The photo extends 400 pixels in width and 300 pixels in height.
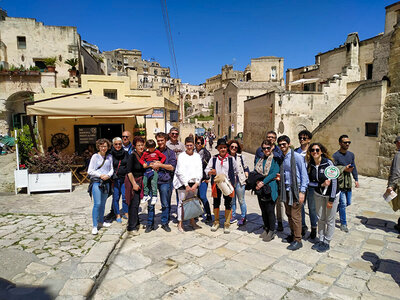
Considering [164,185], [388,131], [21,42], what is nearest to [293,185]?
[164,185]

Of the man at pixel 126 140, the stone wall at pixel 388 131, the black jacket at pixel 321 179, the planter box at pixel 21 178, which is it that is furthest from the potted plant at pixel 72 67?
the stone wall at pixel 388 131

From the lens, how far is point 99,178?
17.0 feet

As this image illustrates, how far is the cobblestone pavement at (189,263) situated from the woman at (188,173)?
0.85 metres

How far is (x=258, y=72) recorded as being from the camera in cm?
4412

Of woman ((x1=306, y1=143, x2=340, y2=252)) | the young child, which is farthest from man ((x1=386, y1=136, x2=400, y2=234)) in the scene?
the young child

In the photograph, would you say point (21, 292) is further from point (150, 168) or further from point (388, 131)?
point (388, 131)

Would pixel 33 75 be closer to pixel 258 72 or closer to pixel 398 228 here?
pixel 398 228

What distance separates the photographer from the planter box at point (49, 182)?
7.83m

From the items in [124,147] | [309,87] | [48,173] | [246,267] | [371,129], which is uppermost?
[309,87]

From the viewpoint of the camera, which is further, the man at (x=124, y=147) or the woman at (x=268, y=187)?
the man at (x=124, y=147)

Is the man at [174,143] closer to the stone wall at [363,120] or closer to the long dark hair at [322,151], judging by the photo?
the long dark hair at [322,151]

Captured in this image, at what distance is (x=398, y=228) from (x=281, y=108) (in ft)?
47.0

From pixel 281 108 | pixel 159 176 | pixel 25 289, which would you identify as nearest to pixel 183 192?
pixel 159 176

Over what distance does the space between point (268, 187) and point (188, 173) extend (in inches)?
60.8
